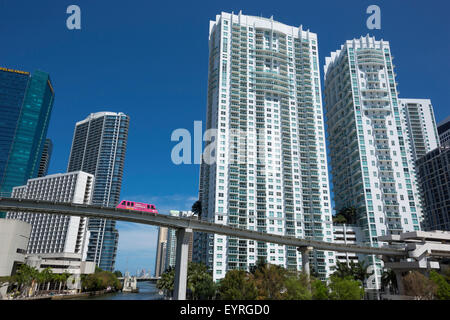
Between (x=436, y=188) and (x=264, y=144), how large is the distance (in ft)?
307

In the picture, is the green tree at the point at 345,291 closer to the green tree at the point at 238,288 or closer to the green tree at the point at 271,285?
the green tree at the point at 271,285

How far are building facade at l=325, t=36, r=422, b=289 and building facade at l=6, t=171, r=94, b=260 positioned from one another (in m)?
131

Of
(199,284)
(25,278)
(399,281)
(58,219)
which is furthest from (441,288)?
(58,219)

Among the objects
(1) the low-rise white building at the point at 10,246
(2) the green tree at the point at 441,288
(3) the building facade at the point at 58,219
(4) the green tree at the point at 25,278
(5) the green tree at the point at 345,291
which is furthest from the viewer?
(3) the building facade at the point at 58,219

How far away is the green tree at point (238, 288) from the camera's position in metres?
57.5

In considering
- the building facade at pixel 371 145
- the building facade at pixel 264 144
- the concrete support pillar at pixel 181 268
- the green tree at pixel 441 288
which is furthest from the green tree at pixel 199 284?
the building facade at pixel 371 145

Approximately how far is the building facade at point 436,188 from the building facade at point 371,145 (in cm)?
2263

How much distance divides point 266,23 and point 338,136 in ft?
214

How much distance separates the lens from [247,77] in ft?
470

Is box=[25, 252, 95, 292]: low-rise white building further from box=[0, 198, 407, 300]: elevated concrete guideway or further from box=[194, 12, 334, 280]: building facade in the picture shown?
box=[0, 198, 407, 300]: elevated concrete guideway

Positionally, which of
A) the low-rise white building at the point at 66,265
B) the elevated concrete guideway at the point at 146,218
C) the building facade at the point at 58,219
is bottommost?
the low-rise white building at the point at 66,265

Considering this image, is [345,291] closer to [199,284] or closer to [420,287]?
[420,287]

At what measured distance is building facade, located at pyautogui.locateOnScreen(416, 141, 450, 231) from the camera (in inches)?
5989
